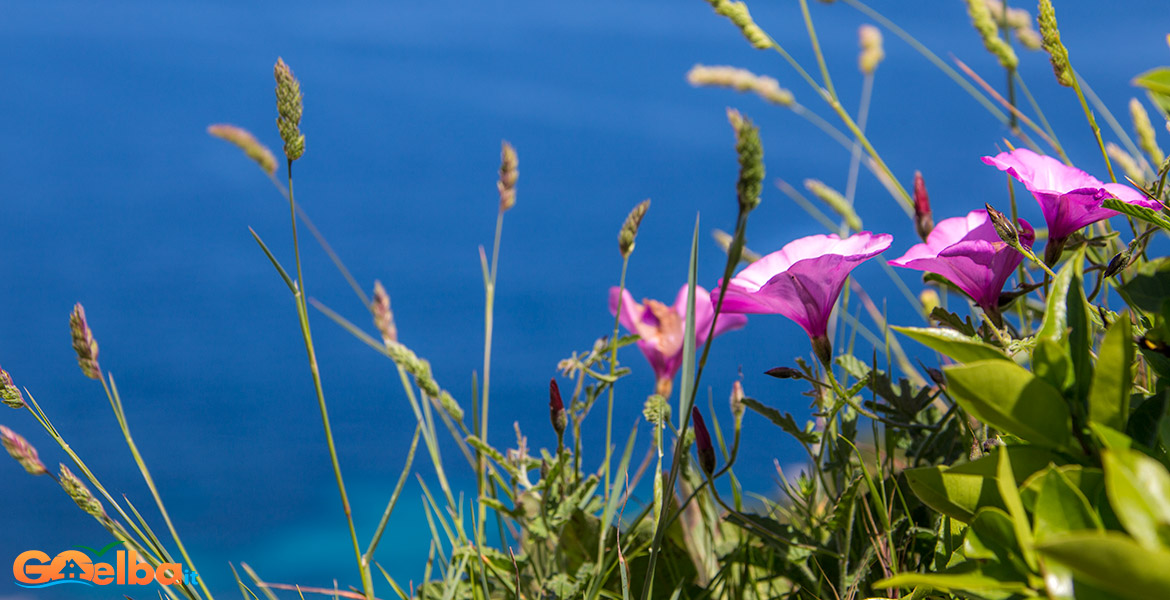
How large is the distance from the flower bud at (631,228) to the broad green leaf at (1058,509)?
489mm

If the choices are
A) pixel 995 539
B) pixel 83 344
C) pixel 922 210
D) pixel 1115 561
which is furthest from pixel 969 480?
pixel 83 344

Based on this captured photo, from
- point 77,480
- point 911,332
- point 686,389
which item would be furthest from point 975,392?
point 77,480

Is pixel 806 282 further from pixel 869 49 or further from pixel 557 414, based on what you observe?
pixel 869 49

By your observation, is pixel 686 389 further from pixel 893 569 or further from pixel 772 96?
pixel 772 96

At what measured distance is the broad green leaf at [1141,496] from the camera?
298 mm

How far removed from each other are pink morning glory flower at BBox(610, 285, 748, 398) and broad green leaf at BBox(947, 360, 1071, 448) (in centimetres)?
61

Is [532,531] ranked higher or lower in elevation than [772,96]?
lower

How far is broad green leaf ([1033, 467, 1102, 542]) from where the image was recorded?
34 centimetres

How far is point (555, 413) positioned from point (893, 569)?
1.09 feet

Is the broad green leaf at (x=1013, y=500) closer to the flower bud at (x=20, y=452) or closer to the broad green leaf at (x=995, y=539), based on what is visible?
the broad green leaf at (x=995, y=539)

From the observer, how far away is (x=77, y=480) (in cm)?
79

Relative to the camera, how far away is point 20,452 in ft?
2.73

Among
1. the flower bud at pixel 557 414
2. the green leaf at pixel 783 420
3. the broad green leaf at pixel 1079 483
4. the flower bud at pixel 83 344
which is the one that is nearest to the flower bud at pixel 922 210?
the green leaf at pixel 783 420

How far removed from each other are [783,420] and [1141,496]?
46 centimetres
